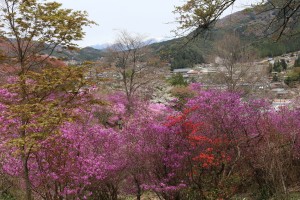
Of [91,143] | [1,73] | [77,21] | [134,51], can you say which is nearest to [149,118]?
[91,143]

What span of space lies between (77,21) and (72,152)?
354 cm

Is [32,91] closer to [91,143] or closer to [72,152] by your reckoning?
[72,152]

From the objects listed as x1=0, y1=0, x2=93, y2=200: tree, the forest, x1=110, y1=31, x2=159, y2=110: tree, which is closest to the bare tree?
x1=110, y1=31, x2=159, y2=110: tree

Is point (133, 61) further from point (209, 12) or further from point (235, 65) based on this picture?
point (209, 12)

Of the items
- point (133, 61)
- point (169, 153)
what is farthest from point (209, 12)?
point (133, 61)

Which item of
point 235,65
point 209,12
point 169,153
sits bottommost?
point 169,153

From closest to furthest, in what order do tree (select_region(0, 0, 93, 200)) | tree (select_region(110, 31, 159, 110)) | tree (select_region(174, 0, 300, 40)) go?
tree (select_region(174, 0, 300, 40))
tree (select_region(0, 0, 93, 200))
tree (select_region(110, 31, 159, 110))

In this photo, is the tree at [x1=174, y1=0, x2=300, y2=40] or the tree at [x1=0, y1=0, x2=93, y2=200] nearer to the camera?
the tree at [x1=174, y1=0, x2=300, y2=40]

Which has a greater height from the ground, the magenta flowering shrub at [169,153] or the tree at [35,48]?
the tree at [35,48]

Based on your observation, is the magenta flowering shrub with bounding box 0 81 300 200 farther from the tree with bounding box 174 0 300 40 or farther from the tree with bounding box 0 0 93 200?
the tree with bounding box 174 0 300 40

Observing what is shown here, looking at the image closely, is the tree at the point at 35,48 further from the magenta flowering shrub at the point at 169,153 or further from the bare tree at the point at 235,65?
the bare tree at the point at 235,65

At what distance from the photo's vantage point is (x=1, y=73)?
8539 millimetres

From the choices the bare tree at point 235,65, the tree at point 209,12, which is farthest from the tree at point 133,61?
the tree at point 209,12

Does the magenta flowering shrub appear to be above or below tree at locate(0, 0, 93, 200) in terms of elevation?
below
